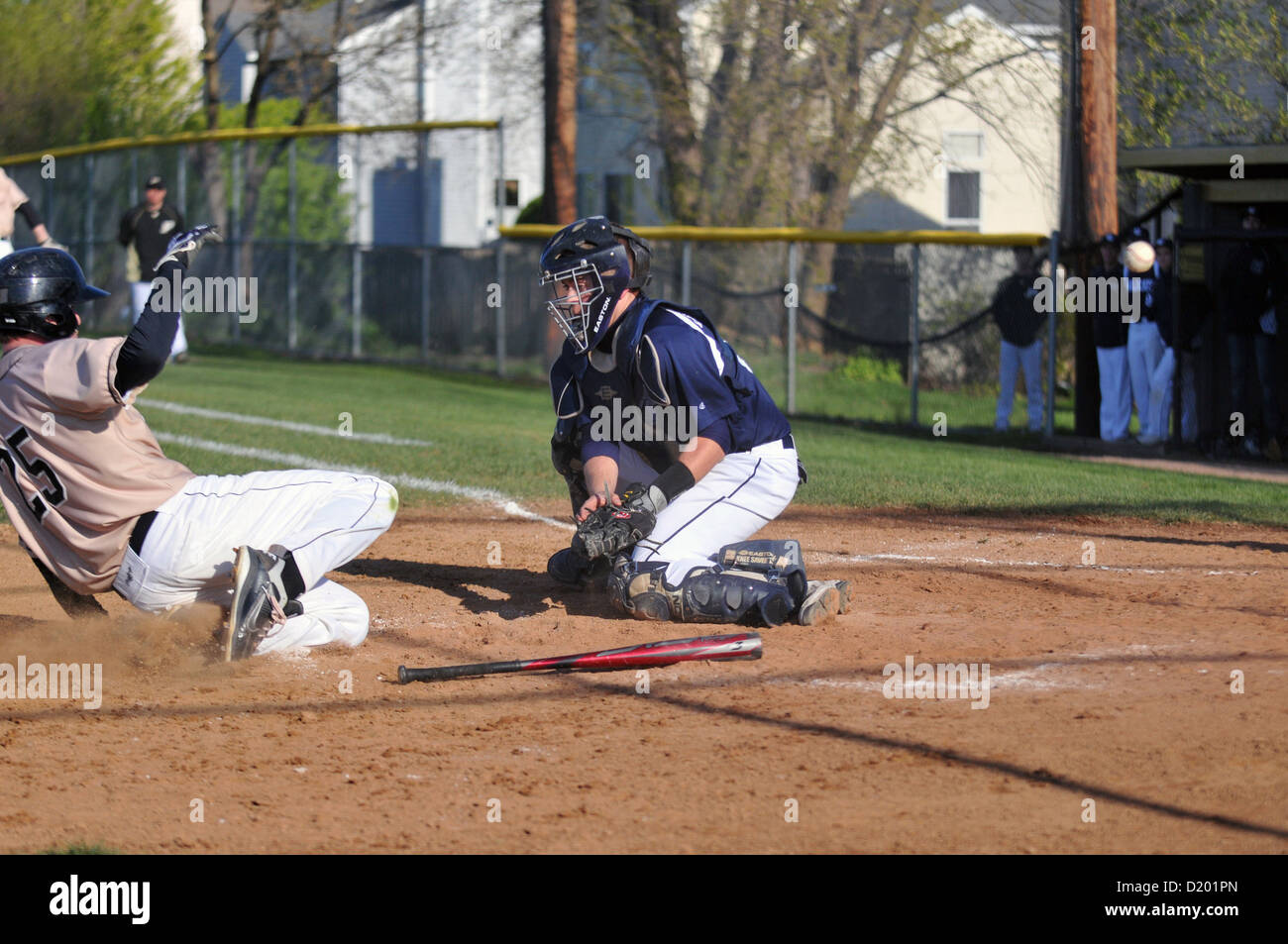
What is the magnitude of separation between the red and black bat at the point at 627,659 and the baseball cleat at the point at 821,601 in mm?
512

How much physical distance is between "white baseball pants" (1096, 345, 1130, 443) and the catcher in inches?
308

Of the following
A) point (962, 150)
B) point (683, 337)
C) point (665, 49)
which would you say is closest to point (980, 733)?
point (683, 337)

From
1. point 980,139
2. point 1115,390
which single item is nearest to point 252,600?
point 1115,390

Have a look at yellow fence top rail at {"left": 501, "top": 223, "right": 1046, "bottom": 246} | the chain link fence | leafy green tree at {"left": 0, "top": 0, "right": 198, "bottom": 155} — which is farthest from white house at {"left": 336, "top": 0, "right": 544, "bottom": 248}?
yellow fence top rail at {"left": 501, "top": 223, "right": 1046, "bottom": 246}

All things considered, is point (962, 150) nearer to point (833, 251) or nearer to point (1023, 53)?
point (1023, 53)

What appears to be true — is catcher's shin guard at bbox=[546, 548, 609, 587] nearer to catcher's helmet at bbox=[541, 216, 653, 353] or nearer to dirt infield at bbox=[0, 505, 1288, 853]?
dirt infield at bbox=[0, 505, 1288, 853]

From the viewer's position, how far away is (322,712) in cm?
469

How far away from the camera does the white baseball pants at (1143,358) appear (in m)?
12.9

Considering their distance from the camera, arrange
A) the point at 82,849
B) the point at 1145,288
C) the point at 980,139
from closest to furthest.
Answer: the point at 82,849 < the point at 1145,288 < the point at 980,139

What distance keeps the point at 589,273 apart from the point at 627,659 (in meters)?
1.55

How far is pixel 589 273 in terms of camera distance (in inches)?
224

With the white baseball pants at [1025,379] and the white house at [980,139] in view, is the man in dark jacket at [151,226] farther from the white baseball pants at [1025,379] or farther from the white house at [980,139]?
the white baseball pants at [1025,379]

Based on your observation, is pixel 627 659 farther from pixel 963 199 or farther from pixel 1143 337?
pixel 963 199
